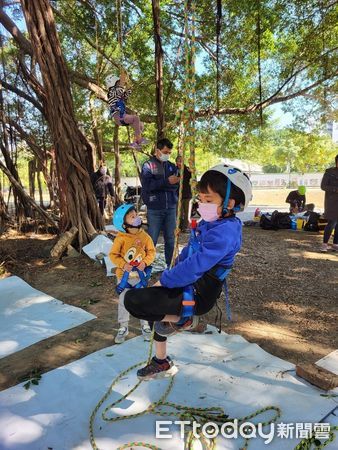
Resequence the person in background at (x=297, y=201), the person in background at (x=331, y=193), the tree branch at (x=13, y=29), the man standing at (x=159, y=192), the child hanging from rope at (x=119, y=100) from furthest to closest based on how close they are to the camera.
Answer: the person in background at (x=297, y=201)
the tree branch at (x=13, y=29)
the person in background at (x=331, y=193)
the man standing at (x=159, y=192)
the child hanging from rope at (x=119, y=100)

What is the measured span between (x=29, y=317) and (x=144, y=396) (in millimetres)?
1619

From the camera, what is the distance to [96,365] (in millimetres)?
2246

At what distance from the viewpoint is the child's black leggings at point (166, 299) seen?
160 cm

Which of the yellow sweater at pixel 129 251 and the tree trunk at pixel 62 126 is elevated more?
the tree trunk at pixel 62 126

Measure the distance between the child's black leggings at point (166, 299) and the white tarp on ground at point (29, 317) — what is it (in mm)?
1431

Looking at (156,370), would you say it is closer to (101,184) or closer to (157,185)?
(157,185)

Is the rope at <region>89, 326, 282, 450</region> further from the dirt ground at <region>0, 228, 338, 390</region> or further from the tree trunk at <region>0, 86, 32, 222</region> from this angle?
the tree trunk at <region>0, 86, 32, 222</region>

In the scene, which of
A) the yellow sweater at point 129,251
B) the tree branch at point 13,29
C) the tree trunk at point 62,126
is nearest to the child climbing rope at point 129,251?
the yellow sweater at point 129,251

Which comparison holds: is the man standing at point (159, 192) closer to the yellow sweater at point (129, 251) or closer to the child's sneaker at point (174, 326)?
the yellow sweater at point (129, 251)

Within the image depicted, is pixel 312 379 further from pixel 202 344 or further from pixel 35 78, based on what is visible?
pixel 35 78

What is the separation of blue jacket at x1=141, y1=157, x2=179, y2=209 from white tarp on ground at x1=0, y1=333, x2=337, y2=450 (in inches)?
58.7

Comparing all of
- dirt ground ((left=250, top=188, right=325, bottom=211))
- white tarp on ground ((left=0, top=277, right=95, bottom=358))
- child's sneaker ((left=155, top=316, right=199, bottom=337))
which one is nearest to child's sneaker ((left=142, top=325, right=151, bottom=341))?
white tarp on ground ((left=0, top=277, right=95, bottom=358))

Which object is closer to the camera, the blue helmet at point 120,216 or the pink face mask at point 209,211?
the pink face mask at point 209,211

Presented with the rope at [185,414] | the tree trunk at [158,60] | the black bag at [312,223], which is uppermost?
the tree trunk at [158,60]
